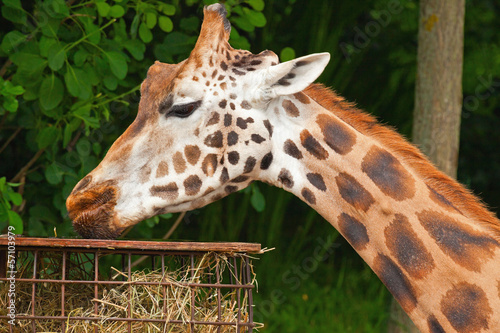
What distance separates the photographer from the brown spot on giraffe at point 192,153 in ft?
7.52

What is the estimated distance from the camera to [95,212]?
2236 millimetres

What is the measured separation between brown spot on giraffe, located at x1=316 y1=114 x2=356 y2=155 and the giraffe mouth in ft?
2.62

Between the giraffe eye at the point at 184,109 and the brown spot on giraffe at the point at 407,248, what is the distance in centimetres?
82

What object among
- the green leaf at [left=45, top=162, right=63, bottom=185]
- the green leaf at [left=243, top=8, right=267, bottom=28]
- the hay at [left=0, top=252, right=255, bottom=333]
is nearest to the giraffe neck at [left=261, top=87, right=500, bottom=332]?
the hay at [left=0, top=252, right=255, bottom=333]

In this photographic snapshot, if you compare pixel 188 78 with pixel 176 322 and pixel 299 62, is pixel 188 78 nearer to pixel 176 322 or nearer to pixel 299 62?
pixel 299 62

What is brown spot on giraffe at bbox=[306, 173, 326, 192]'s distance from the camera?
2312mm

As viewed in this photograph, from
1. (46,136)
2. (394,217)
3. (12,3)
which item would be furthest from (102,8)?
(394,217)

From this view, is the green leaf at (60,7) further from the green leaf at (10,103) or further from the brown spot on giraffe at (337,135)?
the brown spot on giraffe at (337,135)

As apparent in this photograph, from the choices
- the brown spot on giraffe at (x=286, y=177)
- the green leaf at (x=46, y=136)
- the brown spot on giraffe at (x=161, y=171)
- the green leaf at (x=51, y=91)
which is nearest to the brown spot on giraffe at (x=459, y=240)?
the brown spot on giraffe at (x=286, y=177)

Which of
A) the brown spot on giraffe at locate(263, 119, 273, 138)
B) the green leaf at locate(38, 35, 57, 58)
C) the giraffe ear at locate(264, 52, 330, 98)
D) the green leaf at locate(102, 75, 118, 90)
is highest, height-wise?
the green leaf at locate(38, 35, 57, 58)

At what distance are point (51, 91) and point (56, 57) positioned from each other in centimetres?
21

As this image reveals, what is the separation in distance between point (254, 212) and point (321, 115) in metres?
3.29

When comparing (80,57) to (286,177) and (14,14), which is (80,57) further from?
(286,177)

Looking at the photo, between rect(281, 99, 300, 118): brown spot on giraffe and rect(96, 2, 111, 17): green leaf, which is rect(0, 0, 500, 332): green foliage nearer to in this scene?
rect(96, 2, 111, 17): green leaf
